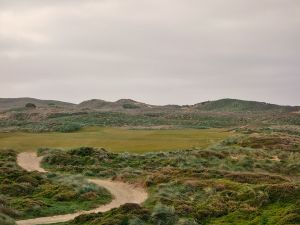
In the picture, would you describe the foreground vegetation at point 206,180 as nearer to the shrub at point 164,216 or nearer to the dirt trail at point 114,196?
the shrub at point 164,216

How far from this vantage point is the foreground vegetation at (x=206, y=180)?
24.5 meters

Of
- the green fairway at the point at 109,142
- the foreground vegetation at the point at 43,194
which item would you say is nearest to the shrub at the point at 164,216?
the foreground vegetation at the point at 43,194

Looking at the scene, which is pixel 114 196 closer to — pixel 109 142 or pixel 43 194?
pixel 43 194

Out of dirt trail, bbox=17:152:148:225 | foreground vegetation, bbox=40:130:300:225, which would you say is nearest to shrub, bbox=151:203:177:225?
foreground vegetation, bbox=40:130:300:225

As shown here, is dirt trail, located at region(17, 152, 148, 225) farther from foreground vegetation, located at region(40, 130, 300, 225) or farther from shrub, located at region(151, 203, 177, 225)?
shrub, located at region(151, 203, 177, 225)

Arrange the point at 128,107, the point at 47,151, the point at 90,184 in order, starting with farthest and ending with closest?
the point at 128,107
the point at 47,151
the point at 90,184

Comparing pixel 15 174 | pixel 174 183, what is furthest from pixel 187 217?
pixel 15 174

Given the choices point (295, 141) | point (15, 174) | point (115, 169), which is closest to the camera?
point (15, 174)

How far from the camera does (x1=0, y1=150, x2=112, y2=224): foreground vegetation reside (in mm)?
26938

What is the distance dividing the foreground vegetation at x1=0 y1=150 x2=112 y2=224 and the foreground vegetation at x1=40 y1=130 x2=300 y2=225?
3.23 meters

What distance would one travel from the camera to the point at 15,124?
113 meters

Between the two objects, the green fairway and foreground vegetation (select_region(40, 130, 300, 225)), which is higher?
the green fairway

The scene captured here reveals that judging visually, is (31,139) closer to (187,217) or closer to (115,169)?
(115,169)

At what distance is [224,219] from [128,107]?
174m
